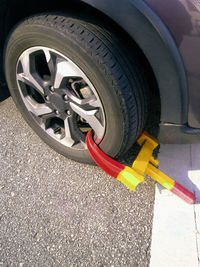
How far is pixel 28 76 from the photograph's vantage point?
5.12 feet

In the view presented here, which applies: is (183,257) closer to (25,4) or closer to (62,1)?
(62,1)

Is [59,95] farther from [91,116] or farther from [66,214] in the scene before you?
[66,214]

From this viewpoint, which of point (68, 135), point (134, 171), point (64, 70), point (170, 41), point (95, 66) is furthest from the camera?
point (68, 135)

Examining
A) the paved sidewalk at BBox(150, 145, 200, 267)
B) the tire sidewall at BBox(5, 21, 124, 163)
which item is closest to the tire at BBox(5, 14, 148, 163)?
the tire sidewall at BBox(5, 21, 124, 163)

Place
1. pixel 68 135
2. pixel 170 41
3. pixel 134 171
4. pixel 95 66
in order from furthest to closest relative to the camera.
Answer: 1. pixel 68 135
2. pixel 134 171
3. pixel 95 66
4. pixel 170 41

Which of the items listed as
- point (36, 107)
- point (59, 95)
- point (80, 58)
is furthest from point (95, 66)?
point (36, 107)

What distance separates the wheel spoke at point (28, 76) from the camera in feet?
4.94

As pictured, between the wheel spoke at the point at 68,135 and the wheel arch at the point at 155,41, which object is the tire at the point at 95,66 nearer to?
the wheel spoke at the point at 68,135

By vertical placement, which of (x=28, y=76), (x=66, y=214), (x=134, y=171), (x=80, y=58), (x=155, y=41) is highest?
(x=155, y=41)

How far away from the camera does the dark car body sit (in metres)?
1.06

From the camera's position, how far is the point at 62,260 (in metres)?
1.34

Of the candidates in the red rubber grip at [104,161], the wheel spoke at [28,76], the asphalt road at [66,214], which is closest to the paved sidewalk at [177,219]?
the asphalt road at [66,214]

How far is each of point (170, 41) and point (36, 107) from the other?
1005 mm

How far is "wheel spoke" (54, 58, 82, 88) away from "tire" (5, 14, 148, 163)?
0.4 inches
